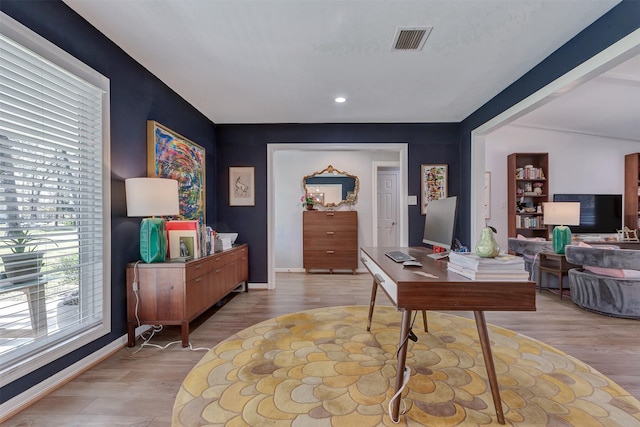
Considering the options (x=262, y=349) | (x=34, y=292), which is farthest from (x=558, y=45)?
(x=34, y=292)

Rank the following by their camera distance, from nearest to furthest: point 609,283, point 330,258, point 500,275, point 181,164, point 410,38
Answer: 1. point 500,275
2. point 410,38
3. point 609,283
4. point 181,164
5. point 330,258

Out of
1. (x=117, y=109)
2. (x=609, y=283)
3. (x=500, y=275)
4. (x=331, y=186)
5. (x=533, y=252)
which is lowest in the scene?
(x=609, y=283)

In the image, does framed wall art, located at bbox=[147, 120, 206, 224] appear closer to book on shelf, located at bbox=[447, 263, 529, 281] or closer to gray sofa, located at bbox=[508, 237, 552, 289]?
book on shelf, located at bbox=[447, 263, 529, 281]

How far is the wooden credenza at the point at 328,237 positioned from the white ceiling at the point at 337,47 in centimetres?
207

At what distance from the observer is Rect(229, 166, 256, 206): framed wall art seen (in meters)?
4.07

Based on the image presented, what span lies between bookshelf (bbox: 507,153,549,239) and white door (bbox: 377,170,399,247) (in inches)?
82.2

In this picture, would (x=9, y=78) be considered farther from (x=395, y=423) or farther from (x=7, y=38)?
(x=395, y=423)

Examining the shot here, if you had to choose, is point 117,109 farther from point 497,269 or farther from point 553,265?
point 553,265

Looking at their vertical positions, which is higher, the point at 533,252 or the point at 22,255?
the point at 22,255

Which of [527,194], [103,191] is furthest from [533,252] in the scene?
[103,191]

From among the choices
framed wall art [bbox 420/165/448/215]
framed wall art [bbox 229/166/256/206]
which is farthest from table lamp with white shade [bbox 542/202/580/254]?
framed wall art [bbox 229/166/256/206]

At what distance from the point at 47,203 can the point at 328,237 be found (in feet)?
12.6

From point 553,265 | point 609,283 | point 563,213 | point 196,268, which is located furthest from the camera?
point 563,213

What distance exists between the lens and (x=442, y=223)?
187 cm
